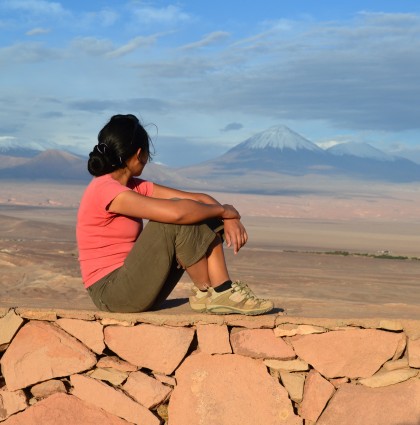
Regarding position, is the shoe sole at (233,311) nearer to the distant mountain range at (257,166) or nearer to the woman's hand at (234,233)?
the woman's hand at (234,233)

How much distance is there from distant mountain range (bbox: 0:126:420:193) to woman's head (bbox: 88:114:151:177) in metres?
95.8

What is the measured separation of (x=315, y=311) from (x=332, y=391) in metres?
0.58

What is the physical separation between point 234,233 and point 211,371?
72 cm

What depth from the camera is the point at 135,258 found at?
14.3 ft

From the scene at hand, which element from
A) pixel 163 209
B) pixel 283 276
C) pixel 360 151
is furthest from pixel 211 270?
pixel 360 151

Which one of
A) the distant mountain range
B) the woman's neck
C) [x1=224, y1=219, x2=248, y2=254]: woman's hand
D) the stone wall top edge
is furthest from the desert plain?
the distant mountain range

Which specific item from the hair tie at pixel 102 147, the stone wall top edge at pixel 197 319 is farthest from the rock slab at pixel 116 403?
the hair tie at pixel 102 147

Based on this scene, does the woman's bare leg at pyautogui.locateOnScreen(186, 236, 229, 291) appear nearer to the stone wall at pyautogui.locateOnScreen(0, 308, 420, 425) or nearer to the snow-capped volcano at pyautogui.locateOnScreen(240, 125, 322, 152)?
the stone wall at pyautogui.locateOnScreen(0, 308, 420, 425)

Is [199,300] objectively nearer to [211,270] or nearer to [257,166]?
[211,270]

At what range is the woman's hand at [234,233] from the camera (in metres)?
4.49

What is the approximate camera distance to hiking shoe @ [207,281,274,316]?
438 centimetres

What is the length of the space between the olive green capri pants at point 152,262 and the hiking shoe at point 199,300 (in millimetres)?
178

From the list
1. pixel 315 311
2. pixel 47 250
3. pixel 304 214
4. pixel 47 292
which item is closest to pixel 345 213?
pixel 304 214

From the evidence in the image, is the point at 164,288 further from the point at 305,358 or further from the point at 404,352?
the point at 404,352
